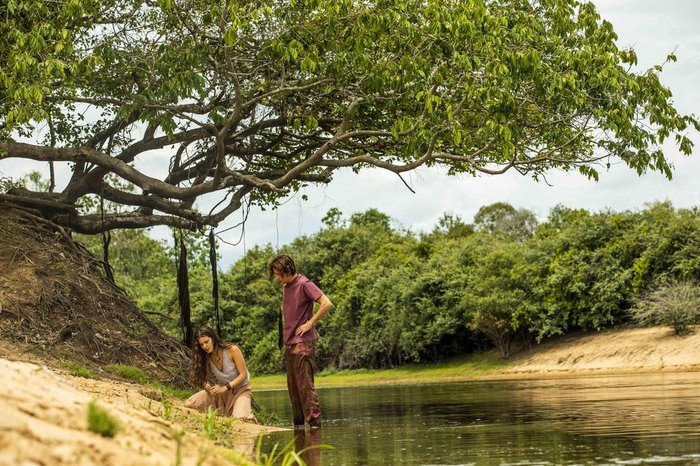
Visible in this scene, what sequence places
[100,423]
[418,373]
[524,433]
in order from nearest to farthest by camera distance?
[100,423], [524,433], [418,373]

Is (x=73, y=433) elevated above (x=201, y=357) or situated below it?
below

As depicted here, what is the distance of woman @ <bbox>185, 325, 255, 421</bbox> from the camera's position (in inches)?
519

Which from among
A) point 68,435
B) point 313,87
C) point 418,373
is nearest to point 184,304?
point 313,87

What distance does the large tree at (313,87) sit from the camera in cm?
1575

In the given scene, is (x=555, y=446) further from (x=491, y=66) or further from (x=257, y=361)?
(x=257, y=361)

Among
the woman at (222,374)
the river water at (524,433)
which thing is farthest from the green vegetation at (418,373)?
the woman at (222,374)

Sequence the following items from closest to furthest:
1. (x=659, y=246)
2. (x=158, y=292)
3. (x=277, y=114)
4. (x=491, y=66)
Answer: (x=491, y=66) < (x=277, y=114) < (x=659, y=246) < (x=158, y=292)

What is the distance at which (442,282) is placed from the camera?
44844 mm

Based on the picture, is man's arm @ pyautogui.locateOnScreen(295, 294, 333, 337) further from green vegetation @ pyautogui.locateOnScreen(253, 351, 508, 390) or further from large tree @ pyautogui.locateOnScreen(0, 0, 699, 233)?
green vegetation @ pyautogui.locateOnScreen(253, 351, 508, 390)

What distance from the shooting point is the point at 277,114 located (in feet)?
66.1

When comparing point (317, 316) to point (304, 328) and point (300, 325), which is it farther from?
point (300, 325)

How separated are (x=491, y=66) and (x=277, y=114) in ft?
19.2

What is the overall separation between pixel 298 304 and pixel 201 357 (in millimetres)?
1882

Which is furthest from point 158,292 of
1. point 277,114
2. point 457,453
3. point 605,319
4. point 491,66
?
point 457,453
